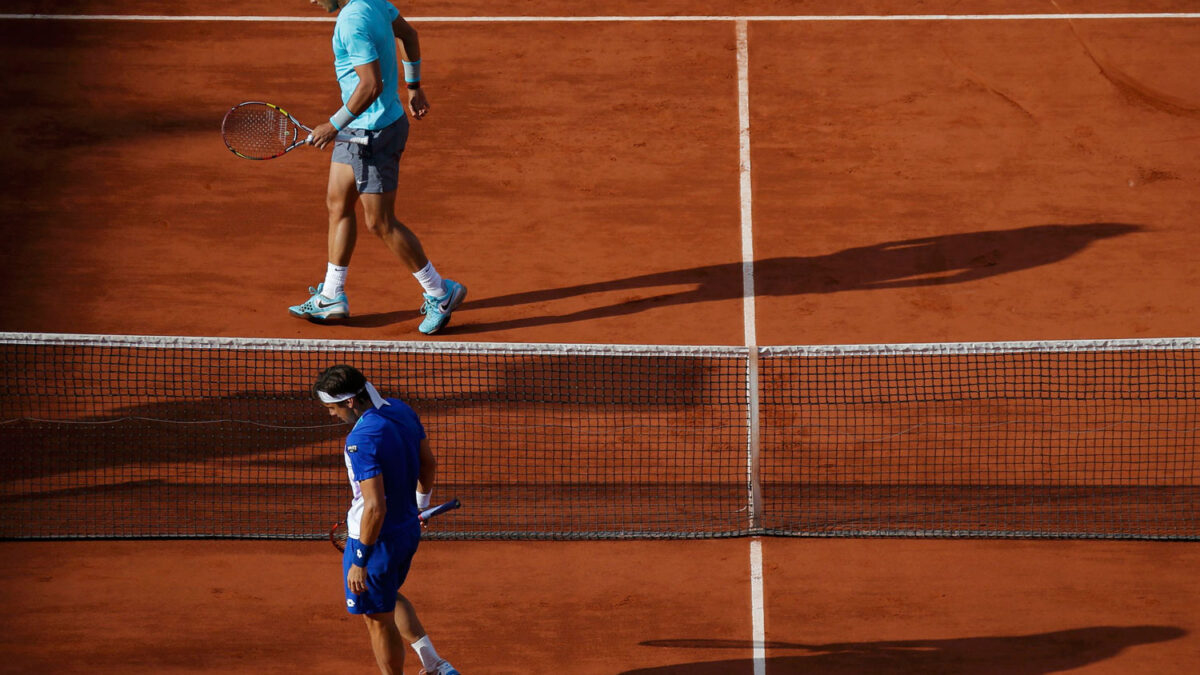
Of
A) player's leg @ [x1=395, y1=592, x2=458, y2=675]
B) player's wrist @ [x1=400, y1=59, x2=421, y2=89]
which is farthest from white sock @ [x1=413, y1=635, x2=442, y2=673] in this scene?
player's wrist @ [x1=400, y1=59, x2=421, y2=89]

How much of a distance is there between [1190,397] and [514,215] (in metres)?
5.13

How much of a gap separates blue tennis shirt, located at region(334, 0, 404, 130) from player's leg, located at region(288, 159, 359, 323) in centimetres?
42

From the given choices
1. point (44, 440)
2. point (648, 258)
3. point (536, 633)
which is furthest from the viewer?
point (648, 258)

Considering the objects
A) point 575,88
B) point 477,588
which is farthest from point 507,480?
point 575,88

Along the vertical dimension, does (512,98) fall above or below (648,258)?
above

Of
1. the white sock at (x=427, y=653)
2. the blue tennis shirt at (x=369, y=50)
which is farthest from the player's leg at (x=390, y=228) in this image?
the white sock at (x=427, y=653)

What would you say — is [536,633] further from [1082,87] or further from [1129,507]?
[1082,87]

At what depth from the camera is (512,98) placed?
12.6 m

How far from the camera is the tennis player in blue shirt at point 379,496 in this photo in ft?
20.0

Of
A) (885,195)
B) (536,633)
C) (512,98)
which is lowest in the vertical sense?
(536,633)

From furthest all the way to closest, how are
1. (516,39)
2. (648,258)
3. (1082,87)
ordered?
(516,39), (1082,87), (648,258)

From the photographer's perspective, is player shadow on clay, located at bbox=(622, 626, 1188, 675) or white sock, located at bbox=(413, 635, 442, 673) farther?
player shadow on clay, located at bbox=(622, 626, 1188, 675)

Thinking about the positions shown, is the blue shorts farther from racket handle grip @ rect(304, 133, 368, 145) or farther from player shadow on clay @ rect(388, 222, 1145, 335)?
player shadow on clay @ rect(388, 222, 1145, 335)

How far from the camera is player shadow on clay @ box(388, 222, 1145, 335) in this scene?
10.2 metres
